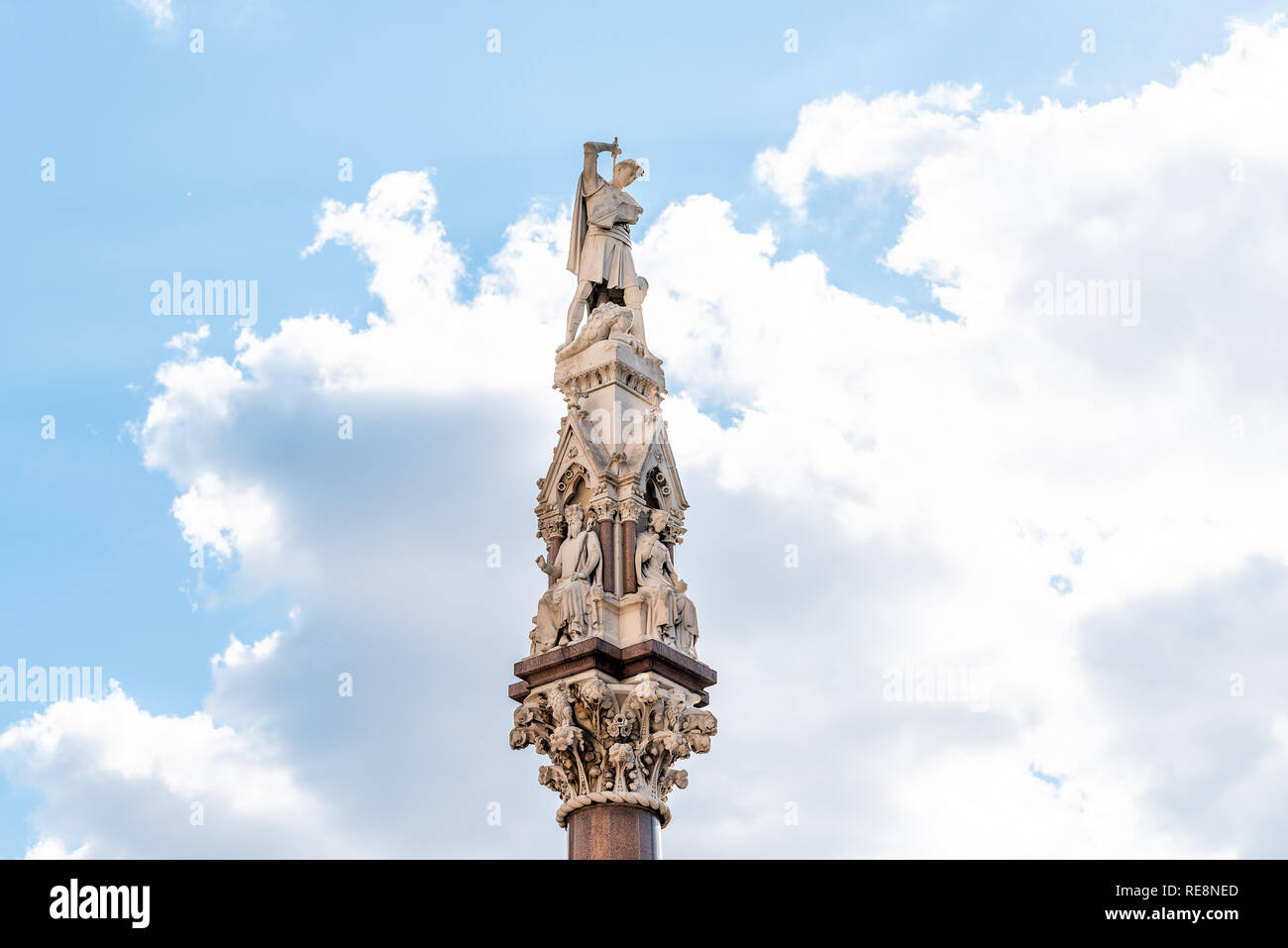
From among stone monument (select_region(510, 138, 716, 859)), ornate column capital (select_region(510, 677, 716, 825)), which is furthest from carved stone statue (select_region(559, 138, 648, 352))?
ornate column capital (select_region(510, 677, 716, 825))

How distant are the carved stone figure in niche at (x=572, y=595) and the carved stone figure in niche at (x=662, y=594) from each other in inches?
25.7

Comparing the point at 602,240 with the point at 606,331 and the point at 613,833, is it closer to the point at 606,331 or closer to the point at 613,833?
the point at 606,331

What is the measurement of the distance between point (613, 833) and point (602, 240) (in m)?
10.2

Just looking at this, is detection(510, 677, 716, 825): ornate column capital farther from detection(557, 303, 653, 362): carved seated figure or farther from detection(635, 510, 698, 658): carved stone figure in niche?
detection(557, 303, 653, 362): carved seated figure

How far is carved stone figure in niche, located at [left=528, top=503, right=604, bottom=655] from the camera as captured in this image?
2616 centimetres

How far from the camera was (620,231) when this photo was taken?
3056cm

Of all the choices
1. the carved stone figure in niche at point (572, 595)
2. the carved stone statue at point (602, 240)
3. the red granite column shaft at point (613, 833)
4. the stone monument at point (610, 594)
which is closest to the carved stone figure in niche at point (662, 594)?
the stone monument at point (610, 594)

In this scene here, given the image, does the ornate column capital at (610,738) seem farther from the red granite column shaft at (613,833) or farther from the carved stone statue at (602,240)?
the carved stone statue at (602,240)

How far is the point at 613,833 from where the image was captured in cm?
2481

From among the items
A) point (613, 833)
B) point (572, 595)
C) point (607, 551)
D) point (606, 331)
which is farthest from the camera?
point (606, 331)

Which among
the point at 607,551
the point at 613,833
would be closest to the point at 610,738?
the point at 613,833

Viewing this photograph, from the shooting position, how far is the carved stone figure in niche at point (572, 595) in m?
26.2
